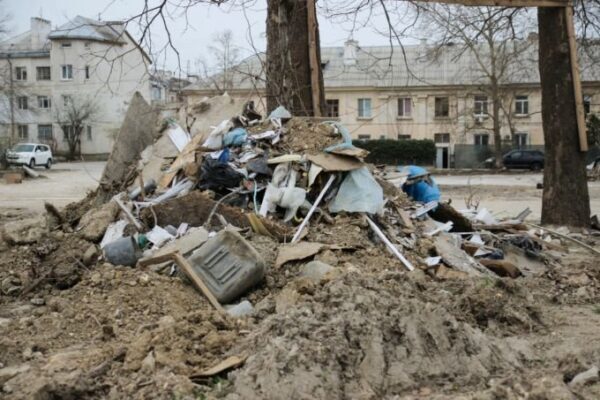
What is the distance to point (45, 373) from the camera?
3.87 meters

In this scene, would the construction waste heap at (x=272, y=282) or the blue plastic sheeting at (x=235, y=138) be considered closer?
the construction waste heap at (x=272, y=282)

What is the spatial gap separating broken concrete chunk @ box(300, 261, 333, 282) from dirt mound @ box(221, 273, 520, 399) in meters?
1.04

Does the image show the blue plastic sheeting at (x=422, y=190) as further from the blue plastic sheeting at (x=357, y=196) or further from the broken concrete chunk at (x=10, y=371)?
the broken concrete chunk at (x=10, y=371)

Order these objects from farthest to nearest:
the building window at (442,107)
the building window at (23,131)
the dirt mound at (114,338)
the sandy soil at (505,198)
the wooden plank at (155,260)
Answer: the building window at (23,131)
the building window at (442,107)
the sandy soil at (505,198)
the wooden plank at (155,260)
the dirt mound at (114,338)

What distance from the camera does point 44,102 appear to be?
2467 inches

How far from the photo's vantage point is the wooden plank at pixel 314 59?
Answer: 9.67m

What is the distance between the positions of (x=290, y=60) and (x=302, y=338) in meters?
6.79

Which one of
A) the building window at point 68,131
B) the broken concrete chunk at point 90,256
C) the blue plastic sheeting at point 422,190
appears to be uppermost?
the building window at point 68,131

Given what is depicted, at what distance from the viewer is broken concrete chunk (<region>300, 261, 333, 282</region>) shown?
560 cm

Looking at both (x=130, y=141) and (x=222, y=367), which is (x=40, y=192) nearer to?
(x=130, y=141)

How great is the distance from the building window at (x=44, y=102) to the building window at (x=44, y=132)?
6.07 ft

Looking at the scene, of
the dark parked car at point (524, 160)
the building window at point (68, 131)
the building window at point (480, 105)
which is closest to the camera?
the dark parked car at point (524, 160)

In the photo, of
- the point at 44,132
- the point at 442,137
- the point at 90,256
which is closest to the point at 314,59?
the point at 90,256

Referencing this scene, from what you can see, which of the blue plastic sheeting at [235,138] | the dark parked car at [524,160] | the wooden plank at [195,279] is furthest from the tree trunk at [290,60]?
the dark parked car at [524,160]
